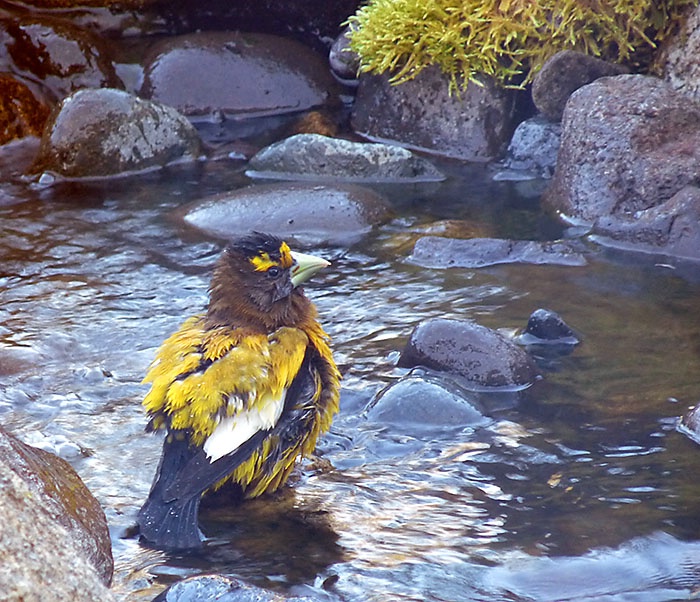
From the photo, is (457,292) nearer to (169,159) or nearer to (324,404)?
(324,404)

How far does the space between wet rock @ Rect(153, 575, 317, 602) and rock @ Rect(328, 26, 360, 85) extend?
8265 millimetres

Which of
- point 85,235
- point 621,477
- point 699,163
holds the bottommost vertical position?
point 85,235

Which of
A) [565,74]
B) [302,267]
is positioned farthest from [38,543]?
[565,74]

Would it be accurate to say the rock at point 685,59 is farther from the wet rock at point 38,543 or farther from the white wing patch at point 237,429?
the wet rock at point 38,543

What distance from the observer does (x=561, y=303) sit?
20.3 feet

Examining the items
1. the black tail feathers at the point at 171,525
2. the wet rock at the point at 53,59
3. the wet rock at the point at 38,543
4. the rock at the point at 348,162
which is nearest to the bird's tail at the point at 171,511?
the black tail feathers at the point at 171,525

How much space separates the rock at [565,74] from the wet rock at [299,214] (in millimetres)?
1778

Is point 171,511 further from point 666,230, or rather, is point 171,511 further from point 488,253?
point 666,230

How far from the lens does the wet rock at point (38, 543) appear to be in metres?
2.48

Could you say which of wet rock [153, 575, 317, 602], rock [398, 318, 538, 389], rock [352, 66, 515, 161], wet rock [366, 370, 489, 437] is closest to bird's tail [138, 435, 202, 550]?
wet rock [153, 575, 317, 602]

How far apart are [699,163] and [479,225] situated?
62.3 inches

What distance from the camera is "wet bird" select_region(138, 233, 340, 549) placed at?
394 cm

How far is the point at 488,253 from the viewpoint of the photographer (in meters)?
7.00

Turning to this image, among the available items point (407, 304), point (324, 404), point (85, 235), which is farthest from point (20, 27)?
point (324, 404)
